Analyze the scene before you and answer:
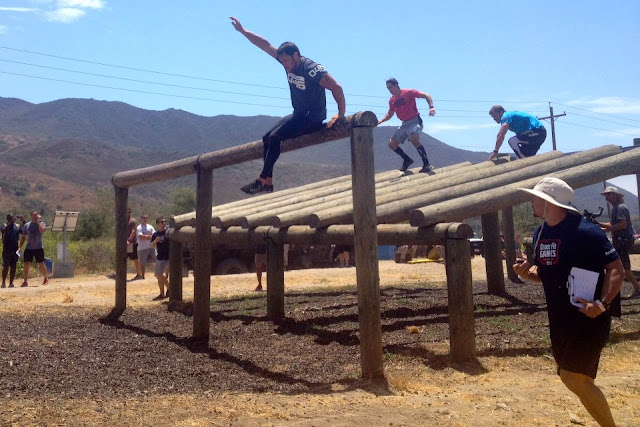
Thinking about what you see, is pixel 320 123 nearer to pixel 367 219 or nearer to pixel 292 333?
pixel 367 219

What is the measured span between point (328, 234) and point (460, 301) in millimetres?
2233

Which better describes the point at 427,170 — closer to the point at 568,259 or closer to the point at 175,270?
the point at 175,270

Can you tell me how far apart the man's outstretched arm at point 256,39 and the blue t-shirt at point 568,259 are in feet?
12.2

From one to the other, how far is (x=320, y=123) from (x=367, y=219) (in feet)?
3.96

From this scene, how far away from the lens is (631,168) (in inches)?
401

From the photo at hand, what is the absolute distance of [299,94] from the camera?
7.37 metres

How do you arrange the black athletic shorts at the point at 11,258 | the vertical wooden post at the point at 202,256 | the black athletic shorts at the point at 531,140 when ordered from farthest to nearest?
1. the black athletic shorts at the point at 11,258
2. the black athletic shorts at the point at 531,140
3. the vertical wooden post at the point at 202,256

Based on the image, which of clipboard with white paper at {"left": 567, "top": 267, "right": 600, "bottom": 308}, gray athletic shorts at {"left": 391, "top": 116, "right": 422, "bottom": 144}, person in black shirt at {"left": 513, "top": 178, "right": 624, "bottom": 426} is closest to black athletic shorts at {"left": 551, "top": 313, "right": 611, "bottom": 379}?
person in black shirt at {"left": 513, "top": 178, "right": 624, "bottom": 426}

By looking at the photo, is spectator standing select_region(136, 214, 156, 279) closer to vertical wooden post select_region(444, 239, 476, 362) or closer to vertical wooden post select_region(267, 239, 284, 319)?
vertical wooden post select_region(267, 239, 284, 319)

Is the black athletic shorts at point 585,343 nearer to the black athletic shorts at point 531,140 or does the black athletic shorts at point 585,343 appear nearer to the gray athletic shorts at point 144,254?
the black athletic shorts at point 531,140

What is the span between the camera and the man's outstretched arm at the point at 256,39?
24.7ft

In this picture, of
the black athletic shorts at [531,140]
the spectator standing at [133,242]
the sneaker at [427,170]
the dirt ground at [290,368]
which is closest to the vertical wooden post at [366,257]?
the dirt ground at [290,368]

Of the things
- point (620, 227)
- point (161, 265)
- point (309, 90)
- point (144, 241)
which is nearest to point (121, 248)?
point (161, 265)

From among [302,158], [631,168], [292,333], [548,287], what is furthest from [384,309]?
[302,158]
